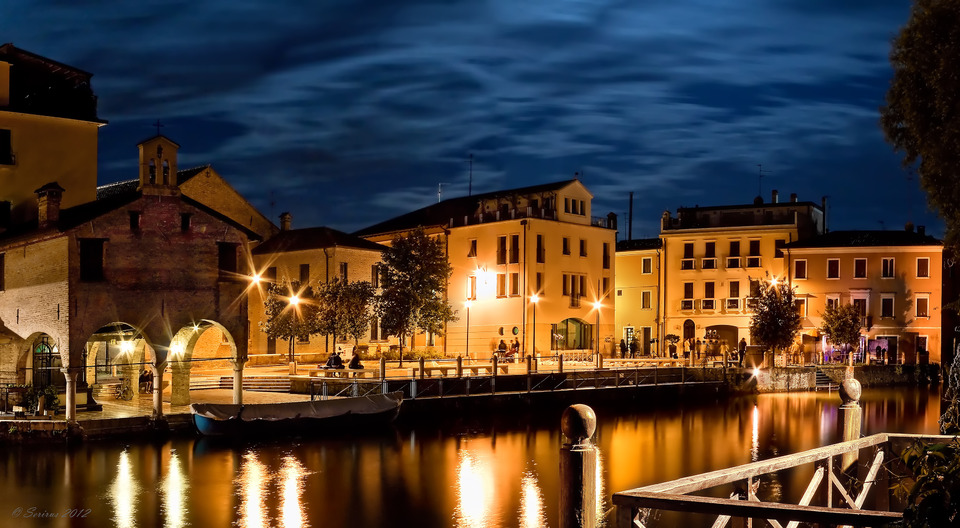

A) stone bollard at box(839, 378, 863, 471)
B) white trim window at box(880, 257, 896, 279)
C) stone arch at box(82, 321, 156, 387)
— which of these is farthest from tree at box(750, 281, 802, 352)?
stone bollard at box(839, 378, 863, 471)

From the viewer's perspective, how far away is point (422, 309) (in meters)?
53.8

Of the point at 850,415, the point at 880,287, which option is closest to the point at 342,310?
the point at 880,287

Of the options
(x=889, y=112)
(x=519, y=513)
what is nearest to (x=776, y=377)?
(x=889, y=112)

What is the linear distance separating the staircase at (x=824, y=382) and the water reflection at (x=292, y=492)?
3950 cm

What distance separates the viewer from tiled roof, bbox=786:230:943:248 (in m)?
65.6

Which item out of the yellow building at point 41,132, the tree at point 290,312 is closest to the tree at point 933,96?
the yellow building at point 41,132

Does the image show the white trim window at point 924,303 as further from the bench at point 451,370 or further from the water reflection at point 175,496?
the water reflection at point 175,496

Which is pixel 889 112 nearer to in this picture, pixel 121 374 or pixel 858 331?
pixel 121 374

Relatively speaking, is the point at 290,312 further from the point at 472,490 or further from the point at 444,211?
the point at 472,490

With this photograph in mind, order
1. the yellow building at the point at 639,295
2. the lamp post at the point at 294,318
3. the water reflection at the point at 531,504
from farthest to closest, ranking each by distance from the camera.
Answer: the yellow building at the point at 639,295 < the lamp post at the point at 294,318 < the water reflection at the point at 531,504

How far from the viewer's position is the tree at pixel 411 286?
53.2 meters

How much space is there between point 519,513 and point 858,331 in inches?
1870

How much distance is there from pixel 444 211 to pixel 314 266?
1494 cm

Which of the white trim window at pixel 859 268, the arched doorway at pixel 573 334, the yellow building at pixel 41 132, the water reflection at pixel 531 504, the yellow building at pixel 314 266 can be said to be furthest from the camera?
the white trim window at pixel 859 268
